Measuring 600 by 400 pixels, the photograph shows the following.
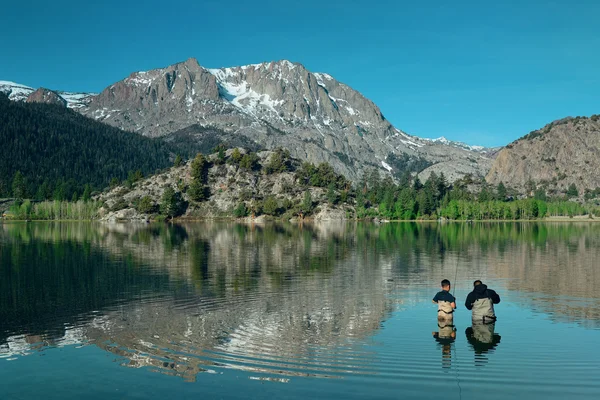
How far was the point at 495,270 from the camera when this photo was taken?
2494 inches

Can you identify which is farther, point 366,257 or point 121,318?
point 366,257

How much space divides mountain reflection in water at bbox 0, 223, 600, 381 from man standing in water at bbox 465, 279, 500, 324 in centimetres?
113

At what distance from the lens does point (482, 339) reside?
3034cm

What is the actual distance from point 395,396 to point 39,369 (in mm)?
15978

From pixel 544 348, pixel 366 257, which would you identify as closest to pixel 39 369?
pixel 544 348

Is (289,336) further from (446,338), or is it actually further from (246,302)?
(246,302)

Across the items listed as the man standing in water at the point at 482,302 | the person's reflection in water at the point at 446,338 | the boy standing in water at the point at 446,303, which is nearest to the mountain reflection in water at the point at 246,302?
the person's reflection in water at the point at 446,338

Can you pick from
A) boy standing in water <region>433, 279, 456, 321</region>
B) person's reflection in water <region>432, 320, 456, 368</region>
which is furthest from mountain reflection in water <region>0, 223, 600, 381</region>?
boy standing in water <region>433, 279, 456, 321</region>

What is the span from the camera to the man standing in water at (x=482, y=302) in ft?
107

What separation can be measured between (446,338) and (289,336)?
342 inches

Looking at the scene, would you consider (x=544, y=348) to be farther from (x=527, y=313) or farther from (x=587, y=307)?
(x=587, y=307)

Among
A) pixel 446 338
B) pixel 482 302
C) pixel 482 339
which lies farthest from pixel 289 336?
pixel 482 302

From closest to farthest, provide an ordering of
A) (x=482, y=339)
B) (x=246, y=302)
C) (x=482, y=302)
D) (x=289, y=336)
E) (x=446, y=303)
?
(x=482, y=339) < (x=289, y=336) < (x=446, y=303) < (x=482, y=302) < (x=246, y=302)

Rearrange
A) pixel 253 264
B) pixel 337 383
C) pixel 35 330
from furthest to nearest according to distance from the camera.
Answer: pixel 253 264, pixel 35 330, pixel 337 383
